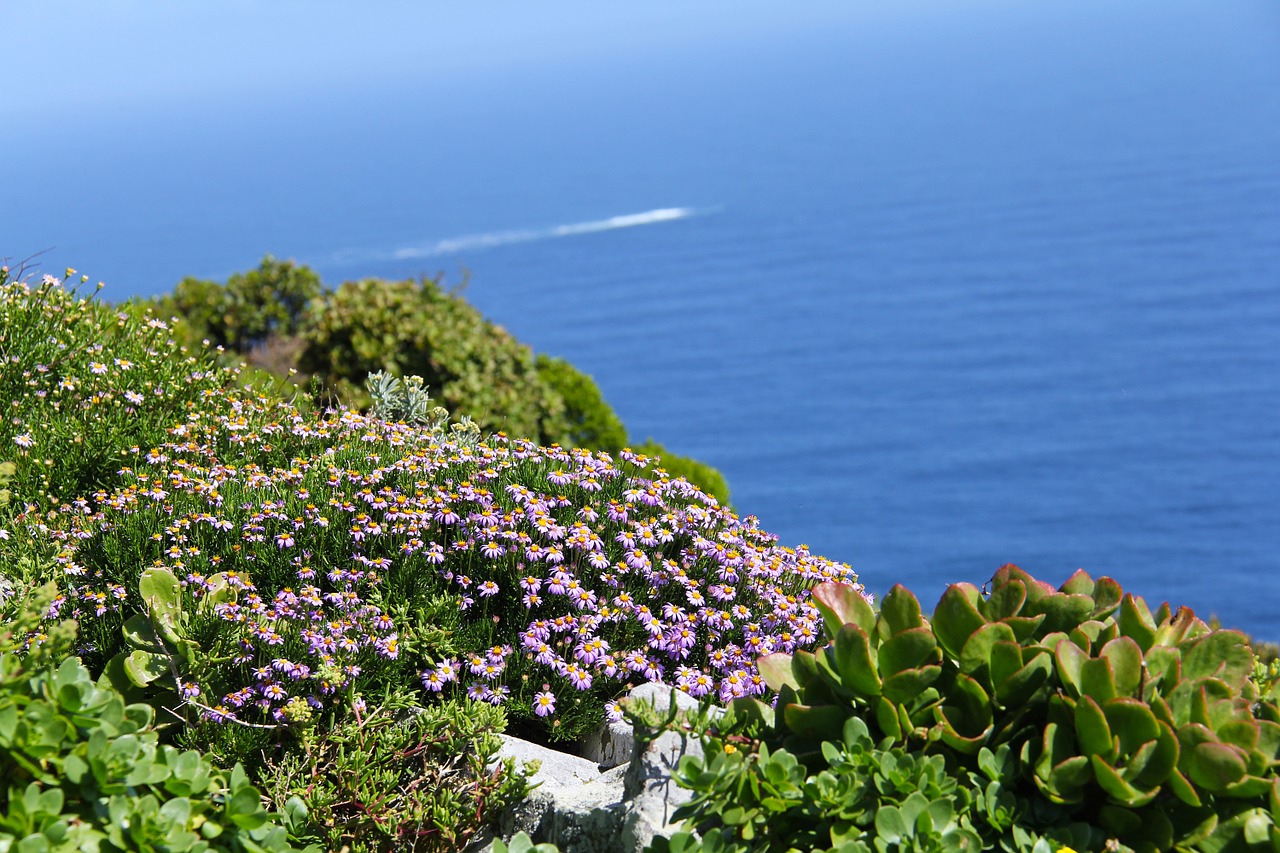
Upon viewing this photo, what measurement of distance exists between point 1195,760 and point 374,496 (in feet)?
9.30

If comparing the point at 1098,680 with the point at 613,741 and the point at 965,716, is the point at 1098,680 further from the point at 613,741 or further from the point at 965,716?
the point at 613,741

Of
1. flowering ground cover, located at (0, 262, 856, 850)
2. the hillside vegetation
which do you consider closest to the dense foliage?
the hillside vegetation

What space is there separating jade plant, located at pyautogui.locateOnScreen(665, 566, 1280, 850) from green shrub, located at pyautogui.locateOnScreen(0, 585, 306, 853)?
1240 millimetres

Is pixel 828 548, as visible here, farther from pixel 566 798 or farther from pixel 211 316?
pixel 566 798

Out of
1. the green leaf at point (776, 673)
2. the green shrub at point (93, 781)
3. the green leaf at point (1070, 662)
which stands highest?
the green leaf at point (1070, 662)

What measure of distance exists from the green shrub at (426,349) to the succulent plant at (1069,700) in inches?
389

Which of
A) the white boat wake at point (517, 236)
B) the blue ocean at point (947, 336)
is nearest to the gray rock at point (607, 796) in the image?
the blue ocean at point (947, 336)

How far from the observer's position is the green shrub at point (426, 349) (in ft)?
41.8

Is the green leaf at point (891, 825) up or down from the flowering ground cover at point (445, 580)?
down

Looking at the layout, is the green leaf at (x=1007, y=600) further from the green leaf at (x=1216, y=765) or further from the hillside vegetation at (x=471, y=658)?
the green leaf at (x=1216, y=765)

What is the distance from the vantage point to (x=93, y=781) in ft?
7.24

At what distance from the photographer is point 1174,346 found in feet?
372

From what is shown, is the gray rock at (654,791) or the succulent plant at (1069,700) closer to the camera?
the succulent plant at (1069,700)

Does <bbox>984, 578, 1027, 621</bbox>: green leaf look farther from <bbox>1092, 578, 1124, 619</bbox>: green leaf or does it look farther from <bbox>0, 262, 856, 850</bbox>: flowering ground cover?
<bbox>0, 262, 856, 850</bbox>: flowering ground cover
